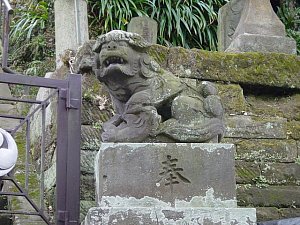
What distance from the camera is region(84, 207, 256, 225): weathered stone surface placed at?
341cm

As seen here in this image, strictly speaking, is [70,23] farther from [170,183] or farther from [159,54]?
[170,183]

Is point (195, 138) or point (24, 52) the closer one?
point (195, 138)

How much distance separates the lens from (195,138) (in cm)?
373

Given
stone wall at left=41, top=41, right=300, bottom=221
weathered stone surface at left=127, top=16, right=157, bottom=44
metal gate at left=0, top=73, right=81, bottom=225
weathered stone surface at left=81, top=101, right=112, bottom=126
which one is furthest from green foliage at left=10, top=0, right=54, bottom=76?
metal gate at left=0, top=73, right=81, bottom=225

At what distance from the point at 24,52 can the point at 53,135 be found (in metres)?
6.07

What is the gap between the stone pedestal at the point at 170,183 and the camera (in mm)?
3469

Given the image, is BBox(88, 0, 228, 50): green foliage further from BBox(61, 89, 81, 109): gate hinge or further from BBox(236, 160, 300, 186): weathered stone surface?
BBox(61, 89, 81, 109): gate hinge

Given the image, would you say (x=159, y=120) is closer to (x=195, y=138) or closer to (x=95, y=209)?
(x=195, y=138)

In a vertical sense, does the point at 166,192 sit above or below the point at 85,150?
below

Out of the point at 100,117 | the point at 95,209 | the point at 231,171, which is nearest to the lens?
the point at 95,209

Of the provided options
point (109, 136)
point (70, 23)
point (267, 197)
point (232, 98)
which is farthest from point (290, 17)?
point (109, 136)

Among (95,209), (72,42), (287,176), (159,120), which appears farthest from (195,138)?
(72,42)

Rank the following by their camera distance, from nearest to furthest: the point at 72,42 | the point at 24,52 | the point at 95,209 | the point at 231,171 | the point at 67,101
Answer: the point at 95,209 → the point at 231,171 → the point at 67,101 → the point at 72,42 → the point at 24,52

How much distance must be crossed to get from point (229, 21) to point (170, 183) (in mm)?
3253
